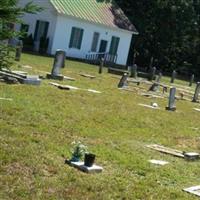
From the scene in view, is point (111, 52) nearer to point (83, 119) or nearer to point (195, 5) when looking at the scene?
point (195, 5)

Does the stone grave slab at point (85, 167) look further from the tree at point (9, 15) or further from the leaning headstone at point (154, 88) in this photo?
the leaning headstone at point (154, 88)

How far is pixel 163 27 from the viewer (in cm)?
5753

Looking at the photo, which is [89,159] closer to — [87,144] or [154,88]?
[87,144]

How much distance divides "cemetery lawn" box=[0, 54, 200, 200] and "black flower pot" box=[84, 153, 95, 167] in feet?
0.76

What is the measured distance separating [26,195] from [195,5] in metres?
54.0

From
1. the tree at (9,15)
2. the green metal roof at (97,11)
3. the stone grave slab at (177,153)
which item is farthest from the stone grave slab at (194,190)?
the green metal roof at (97,11)

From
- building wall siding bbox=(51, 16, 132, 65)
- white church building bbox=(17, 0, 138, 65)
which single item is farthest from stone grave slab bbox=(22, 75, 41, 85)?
building wall siding bbox=(51, 16, 132, 65)

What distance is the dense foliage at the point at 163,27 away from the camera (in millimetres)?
56531

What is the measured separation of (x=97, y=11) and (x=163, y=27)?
9.44 meters

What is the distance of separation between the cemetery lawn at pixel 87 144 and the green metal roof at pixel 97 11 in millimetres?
26807

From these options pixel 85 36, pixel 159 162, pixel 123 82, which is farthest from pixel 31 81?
pixel 85 36

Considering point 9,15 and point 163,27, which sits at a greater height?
point 163,27

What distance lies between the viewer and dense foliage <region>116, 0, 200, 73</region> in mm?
56531

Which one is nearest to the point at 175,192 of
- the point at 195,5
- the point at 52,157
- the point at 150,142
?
the point at 52,157
